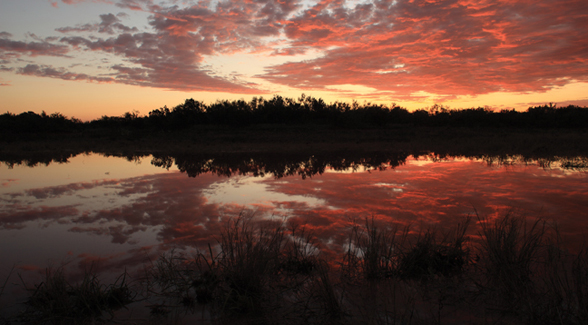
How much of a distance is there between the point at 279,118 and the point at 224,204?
46245mm

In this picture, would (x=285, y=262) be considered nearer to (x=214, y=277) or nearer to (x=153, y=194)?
(x=214, y=277)

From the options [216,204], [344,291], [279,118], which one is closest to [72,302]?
[344,291]

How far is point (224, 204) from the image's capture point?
8320 millimetres

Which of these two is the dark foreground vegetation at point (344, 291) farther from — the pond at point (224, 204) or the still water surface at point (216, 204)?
the still water surface at point (216, 204)

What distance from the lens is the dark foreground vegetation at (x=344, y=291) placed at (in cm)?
325

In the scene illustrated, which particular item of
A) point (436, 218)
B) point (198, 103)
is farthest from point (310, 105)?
point (436, 218)

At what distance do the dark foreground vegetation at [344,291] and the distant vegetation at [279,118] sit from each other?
42.7 m

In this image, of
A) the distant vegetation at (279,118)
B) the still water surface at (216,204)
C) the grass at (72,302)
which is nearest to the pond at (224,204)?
the still water surface at (216,204)

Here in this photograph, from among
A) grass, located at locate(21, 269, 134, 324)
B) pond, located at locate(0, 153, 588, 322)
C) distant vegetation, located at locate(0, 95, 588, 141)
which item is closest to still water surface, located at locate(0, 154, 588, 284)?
pond, located at locate(0, 153, 588, 322)

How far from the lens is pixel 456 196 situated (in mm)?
8945

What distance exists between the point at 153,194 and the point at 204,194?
160 cm

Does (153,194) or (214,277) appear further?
(153,194)

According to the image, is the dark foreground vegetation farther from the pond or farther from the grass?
the pond

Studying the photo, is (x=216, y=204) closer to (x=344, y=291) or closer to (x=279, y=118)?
(x=344, y=291)
